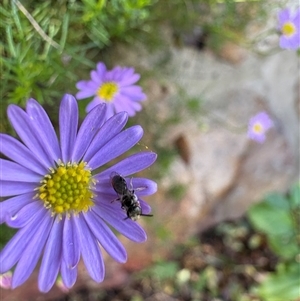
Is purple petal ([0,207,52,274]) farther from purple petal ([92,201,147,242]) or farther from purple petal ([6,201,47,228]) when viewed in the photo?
purple petal ([92,201,147,242])

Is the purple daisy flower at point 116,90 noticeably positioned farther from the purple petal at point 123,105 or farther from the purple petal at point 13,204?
the purple petal at point 13,204

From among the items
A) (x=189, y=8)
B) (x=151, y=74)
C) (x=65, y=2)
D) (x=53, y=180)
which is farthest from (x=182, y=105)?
(x=53, y=180)

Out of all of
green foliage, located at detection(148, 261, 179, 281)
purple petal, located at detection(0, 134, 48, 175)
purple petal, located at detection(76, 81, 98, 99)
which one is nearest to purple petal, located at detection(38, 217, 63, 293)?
purple petal, located at detection(0, 134, 48, 175)

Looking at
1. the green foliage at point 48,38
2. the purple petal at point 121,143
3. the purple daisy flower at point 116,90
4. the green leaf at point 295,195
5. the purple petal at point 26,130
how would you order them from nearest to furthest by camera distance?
the purple petal at point 26,130
the purple petal at point 121,143
the green foliage at point 48,38
the purple daisy flower at point 116,90
the green leaf at point 295,195

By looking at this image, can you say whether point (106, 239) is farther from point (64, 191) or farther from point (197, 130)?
point (197, 130)

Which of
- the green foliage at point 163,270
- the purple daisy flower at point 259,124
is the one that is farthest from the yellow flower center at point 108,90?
the green foliage at point 163,270

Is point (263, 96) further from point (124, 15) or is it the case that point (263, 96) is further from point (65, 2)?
point (65, 2)

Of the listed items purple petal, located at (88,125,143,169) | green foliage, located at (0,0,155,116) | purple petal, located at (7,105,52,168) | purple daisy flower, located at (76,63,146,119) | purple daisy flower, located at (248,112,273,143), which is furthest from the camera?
purple daisy flower, located at (248,112,273,143)
